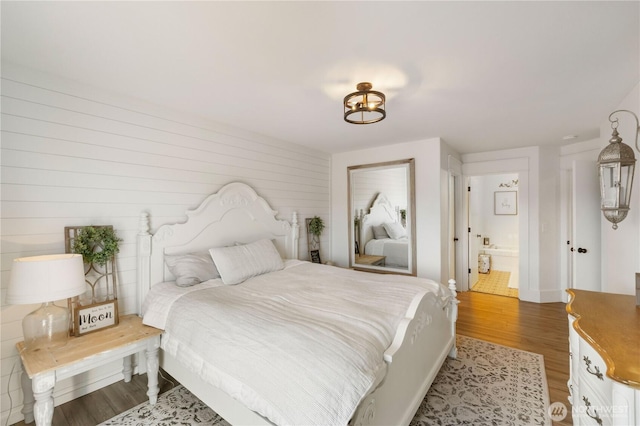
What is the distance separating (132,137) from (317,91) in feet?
5.65

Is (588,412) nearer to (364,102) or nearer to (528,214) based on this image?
(364,102)

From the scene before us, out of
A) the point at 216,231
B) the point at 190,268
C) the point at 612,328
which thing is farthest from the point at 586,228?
the point at 190,268

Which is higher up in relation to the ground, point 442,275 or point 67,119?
point 67,119

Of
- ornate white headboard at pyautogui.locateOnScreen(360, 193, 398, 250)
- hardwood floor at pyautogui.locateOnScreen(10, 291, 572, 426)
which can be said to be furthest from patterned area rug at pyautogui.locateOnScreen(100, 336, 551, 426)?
ornate white headboard at pyautogui.locateOnScreen(360, 193, 398, 250)

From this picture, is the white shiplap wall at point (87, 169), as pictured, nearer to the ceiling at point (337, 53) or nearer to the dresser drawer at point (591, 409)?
the ceiling at point (337, 53)

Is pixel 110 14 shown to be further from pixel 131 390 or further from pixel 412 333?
pixel 131 390

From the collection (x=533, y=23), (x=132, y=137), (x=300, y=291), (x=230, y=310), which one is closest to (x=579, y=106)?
(x=533, y=23)

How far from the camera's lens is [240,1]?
1362 mm

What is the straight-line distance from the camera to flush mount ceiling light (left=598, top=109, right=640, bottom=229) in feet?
6.01

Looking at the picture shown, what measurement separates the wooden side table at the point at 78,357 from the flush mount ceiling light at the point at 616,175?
11.2 ft

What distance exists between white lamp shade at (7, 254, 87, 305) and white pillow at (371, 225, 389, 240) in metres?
3.68

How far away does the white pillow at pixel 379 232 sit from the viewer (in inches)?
173

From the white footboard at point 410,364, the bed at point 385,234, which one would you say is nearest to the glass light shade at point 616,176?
the white footboard at point 410,364

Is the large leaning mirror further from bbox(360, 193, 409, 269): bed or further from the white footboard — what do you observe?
the white footboard
